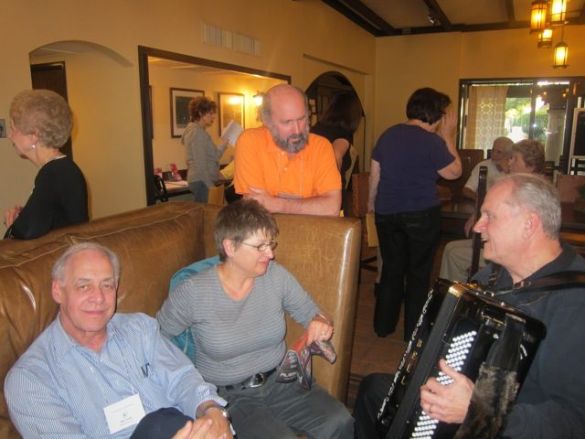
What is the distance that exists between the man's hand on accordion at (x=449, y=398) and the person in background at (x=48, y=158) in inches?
58.7

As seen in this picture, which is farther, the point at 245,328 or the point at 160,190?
the point at 160,190

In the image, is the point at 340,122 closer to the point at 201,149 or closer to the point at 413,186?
the point at 413,186

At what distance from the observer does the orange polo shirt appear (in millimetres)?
2242

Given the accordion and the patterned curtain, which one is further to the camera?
the patterned curtain

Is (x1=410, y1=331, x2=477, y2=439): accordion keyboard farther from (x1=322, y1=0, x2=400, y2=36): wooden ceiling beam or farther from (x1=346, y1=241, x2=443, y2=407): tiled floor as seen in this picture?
(x1=322, y1=0, x2=400, y2=36): wooden ceiling beam

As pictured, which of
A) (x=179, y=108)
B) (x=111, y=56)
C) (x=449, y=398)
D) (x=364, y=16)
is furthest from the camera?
(x=364, y=16)

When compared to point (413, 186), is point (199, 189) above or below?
below

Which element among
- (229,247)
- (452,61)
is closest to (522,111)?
(452,61)

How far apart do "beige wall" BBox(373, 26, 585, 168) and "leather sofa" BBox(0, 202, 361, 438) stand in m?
7.50

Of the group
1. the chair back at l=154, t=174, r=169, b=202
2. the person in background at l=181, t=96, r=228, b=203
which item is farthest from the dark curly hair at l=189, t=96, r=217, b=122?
the chair back at l=154, t=174, r=169, b=202

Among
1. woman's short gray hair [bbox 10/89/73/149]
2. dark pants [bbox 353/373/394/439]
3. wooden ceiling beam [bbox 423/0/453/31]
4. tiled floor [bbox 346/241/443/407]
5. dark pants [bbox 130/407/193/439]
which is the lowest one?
tiled floor [bbox 346/241/443/407]

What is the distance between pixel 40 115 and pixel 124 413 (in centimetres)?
121

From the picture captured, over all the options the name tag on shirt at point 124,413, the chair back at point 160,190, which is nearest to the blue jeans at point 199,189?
the chair back at point 160,190

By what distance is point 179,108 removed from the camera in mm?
6605
